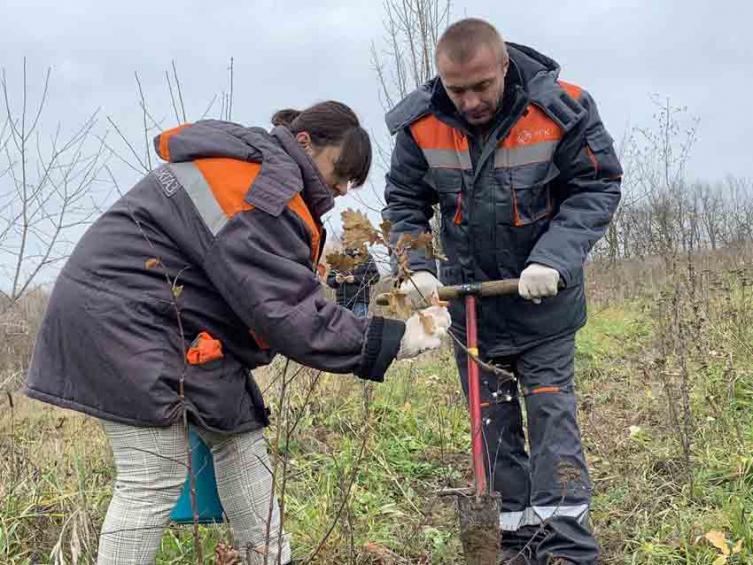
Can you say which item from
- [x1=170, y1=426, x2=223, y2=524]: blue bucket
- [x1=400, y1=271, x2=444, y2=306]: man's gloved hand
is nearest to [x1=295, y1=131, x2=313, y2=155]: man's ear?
[x1=400, y1=271, x2=444, y2=306]: man's gloved hand

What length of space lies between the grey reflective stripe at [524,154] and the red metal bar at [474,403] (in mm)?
541

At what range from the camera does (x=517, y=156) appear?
3.12 meters

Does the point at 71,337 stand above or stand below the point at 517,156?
below

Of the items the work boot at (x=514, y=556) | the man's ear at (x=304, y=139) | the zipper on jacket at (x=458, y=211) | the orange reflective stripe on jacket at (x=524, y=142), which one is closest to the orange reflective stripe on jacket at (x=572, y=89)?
the orange reflective stripe on jacket at (x=524, y=142)

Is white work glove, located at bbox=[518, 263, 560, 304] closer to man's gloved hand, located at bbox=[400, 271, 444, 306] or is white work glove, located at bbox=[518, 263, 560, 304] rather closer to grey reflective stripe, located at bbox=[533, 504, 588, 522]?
man's gloved hand, located at bbox=[400, 271, 444, 306]

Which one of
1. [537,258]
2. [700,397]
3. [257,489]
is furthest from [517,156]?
[700,397]

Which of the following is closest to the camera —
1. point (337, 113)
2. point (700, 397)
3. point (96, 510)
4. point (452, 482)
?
point (337, 113)

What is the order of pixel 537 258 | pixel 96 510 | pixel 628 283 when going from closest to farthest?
pixel 537 258, pixel 96 510, pixel 628 283

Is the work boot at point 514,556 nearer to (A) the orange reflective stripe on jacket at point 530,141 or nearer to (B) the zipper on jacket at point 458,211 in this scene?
(B) the zipper on jacket at point 458,211

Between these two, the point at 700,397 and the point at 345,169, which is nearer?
the point at 345,169

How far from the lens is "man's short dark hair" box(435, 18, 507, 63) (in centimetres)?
296

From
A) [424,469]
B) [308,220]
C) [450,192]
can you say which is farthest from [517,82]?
[424,469]

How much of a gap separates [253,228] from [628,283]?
1239 centimetres

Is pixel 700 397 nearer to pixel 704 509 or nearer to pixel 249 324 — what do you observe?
pixel 704 509
